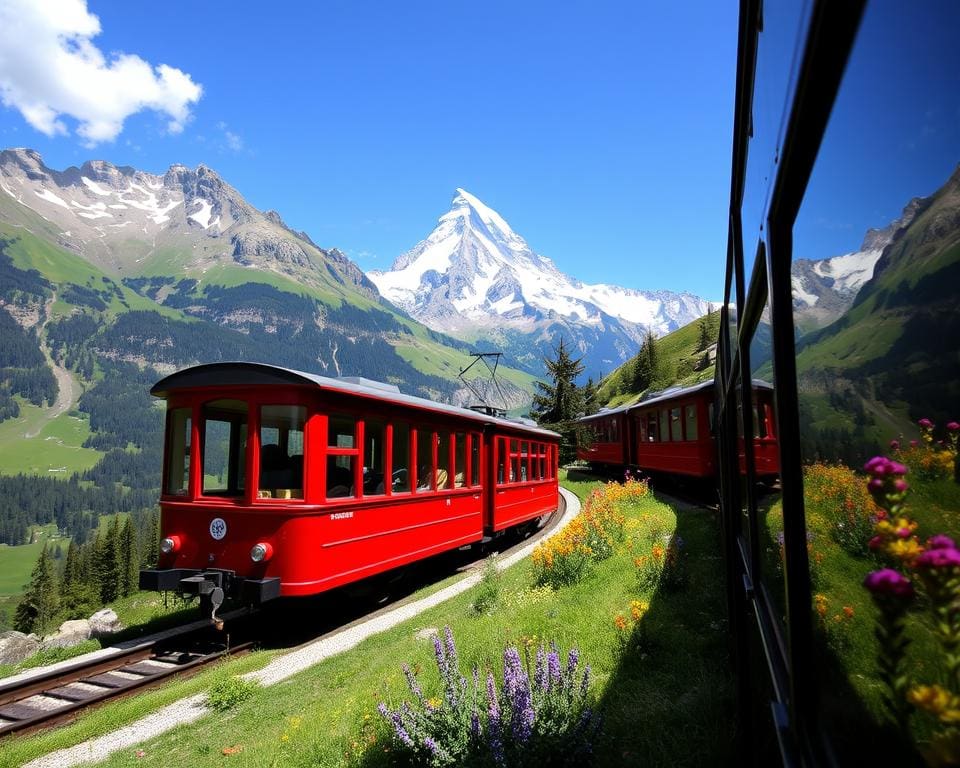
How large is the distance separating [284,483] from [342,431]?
102cm

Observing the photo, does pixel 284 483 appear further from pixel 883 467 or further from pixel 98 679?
pixel 883 467

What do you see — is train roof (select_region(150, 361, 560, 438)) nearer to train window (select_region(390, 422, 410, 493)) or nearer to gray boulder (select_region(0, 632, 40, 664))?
train window (select_region(390, 422, 410, 493))

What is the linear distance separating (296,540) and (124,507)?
190 meters

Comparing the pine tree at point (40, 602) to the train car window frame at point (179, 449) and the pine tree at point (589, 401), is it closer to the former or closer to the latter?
the pine tree at point (589, 401)

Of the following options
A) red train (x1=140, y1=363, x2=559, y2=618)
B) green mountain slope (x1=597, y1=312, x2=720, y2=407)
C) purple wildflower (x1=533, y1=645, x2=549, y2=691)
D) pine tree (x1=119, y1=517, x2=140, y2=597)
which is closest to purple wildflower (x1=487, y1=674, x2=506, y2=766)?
purple wildflower (x1=533, y1=645, x2=549, y2=691)

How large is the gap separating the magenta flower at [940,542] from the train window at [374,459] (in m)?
8.46

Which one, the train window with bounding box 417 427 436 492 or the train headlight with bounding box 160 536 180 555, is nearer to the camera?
the train headlight with bounding box 160 536 180 555

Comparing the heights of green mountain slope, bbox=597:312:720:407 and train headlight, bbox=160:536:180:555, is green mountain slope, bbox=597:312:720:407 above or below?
above

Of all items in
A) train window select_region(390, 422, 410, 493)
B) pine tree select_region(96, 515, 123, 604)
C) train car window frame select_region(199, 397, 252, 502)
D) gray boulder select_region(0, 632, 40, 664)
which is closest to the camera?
train car window frame select_region(199, 397, 252, 502)

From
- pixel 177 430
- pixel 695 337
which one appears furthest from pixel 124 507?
pixel 177 430

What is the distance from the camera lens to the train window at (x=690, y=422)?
51.7 ft

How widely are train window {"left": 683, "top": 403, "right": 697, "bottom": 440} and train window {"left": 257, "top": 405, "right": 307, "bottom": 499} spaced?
10677 mm

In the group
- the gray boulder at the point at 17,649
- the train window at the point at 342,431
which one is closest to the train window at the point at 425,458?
the train window at the point at 342,431

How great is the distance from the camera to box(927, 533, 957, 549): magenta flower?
2.26ft
